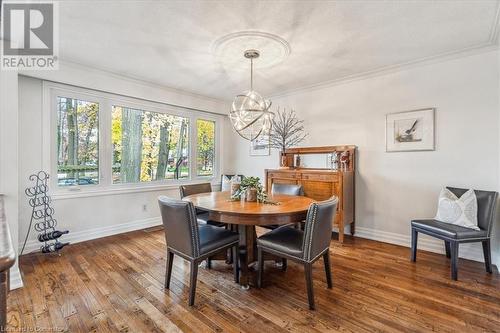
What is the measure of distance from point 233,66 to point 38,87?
2.55 meters

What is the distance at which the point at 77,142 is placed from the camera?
11.9 ft

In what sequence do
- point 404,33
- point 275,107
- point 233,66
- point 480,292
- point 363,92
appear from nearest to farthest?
point 480,292 → point 404,33 → point 233,66 → point 363,92 → point 275,107

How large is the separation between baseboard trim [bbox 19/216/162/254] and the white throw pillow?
4.20 m

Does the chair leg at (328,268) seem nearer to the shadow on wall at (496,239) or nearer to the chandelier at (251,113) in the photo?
the chandelier at (251,113)

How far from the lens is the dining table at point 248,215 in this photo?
7.02ft

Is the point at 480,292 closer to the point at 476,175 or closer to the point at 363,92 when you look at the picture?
the point at 476,175

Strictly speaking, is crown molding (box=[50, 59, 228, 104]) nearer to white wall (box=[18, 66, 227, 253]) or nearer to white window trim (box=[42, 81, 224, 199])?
white wall (box=[18, 66, 227, 253])

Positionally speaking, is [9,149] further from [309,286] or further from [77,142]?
[309,286]

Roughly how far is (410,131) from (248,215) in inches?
105

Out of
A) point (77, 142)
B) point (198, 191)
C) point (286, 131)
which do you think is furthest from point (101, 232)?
point (286, 131)

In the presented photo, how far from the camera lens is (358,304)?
2.12 metres

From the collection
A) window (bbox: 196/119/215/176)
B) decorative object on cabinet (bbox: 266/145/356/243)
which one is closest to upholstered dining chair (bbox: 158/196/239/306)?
decorative object on cabinet (bbox: 266/145/356/243)

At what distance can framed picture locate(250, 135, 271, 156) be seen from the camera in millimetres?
5102

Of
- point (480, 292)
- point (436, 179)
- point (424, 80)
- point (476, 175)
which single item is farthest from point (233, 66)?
point (480, 292)
